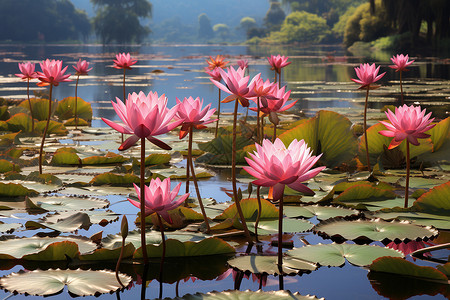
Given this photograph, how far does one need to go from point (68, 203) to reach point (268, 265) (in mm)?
1052

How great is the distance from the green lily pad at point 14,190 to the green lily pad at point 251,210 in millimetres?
906

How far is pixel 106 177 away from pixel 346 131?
133cm

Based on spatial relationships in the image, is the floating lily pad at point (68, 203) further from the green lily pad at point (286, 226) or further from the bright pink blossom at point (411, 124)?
the bright pink blossom at point (411, 124)

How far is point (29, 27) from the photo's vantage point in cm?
5516

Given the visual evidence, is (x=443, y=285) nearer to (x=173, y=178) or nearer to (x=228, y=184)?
(x=228, y=184)

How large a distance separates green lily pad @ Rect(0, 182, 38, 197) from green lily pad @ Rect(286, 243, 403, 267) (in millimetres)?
1278

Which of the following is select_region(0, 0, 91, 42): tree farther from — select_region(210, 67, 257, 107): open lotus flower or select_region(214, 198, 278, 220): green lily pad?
select_region(210, 67, 257, 107): open lotus flower

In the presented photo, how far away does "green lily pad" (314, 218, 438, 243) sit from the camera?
166 cm

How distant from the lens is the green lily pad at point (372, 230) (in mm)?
1662

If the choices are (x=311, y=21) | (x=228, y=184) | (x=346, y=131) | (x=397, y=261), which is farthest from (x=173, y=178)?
(x=311, y=21)

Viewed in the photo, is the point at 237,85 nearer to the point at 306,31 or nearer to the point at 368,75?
the point at 368,75

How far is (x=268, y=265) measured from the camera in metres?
1.41

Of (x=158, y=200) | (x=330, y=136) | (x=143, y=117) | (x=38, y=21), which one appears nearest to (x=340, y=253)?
(x=158, y=200)

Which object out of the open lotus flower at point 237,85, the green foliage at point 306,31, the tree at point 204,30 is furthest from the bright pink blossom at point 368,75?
the tree at point 204,30
